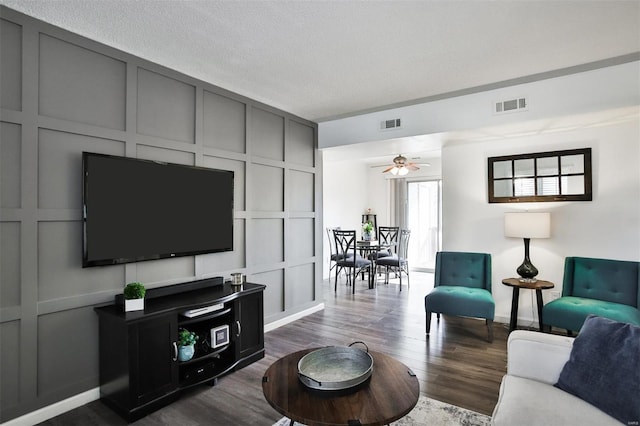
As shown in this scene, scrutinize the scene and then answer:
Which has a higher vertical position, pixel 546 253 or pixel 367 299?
pixel 546 253

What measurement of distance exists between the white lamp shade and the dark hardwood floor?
1.17m

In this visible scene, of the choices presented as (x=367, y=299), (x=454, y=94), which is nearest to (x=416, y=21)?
(x=454, y=94)

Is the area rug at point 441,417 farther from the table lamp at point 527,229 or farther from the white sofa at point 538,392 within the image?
the table lamp at point 527,229

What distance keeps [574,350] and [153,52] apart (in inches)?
140

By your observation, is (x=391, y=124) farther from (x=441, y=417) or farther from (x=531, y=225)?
(x=441, y=417)

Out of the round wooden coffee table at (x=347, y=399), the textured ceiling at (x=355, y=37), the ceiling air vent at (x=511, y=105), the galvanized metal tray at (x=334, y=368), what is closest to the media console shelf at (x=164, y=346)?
the round wooden coffee table at (x=347, y=399)

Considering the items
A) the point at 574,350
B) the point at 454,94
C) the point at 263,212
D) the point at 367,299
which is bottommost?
the point at 367,299

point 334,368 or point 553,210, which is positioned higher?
point 553,210

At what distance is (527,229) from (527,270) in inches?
18.5

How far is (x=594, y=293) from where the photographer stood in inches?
134

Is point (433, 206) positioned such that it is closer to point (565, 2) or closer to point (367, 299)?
point (367, 299)

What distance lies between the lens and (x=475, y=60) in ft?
9.91

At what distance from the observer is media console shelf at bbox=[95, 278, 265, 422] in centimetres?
230

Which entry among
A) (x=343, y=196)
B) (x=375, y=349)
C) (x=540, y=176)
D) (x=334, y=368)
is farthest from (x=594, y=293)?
(x=343, y=196)
